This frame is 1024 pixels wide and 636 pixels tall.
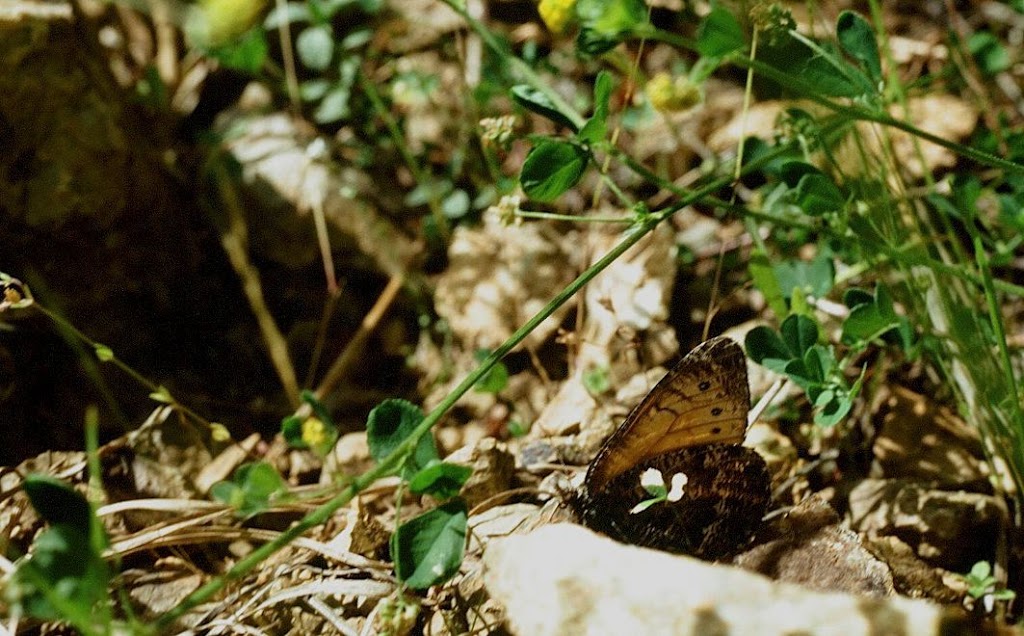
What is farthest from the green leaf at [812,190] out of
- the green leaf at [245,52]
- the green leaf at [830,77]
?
the green leaf at [245,52]

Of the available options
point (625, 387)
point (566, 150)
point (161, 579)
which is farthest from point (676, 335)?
point (161, 579)

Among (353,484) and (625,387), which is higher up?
(353,484)

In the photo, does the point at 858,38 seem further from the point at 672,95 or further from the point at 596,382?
the point at 596,382

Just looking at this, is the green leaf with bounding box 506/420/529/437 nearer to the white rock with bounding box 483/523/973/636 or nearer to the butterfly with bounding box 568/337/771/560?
the butterfly with bounding box 568/337/771/560

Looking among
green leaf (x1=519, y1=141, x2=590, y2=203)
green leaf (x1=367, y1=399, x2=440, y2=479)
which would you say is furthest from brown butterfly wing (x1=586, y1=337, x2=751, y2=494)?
green leaf (x1=519, y1=141, x2=590, y2=203)

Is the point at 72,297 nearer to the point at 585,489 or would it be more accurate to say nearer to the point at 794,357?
the point at 585,489

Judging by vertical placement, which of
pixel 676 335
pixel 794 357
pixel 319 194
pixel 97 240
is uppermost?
pixel 97 240

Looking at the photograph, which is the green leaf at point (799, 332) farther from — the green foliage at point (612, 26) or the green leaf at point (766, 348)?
the green foliage at point (612, 26)
